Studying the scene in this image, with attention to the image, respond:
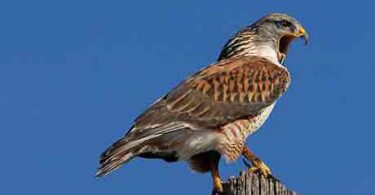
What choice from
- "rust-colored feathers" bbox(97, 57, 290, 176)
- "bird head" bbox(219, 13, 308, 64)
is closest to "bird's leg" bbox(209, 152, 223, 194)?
"rust-colored feathers" bbox(97, 57, 290, 176)

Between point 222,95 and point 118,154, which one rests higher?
point 222,95

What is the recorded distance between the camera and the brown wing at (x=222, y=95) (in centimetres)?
998

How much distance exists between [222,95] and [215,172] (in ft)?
4.28

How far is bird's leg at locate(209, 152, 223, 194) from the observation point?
8310 mm

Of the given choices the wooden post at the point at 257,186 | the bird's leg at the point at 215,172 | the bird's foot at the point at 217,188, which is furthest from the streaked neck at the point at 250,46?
the wooden post at the point at 257,186

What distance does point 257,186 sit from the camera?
6.93m

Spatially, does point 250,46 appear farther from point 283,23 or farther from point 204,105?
point 204,105

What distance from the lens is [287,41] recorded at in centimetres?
1191

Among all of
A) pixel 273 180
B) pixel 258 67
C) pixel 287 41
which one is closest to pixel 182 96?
pixel 258 67

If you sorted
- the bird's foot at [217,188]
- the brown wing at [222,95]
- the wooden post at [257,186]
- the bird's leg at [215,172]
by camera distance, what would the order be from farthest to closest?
the brown wing at [222,95]
the bird's leg at [215,172]
the bird's foot at [217,188]
the wooden post at [257,186]

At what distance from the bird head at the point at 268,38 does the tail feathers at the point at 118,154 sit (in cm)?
240

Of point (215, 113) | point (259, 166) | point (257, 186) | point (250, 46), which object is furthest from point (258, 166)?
point (250, 46)

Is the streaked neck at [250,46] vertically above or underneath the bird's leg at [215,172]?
above

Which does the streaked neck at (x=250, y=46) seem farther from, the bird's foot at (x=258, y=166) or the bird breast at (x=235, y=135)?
the bird's foot at (x=258, y=166)
